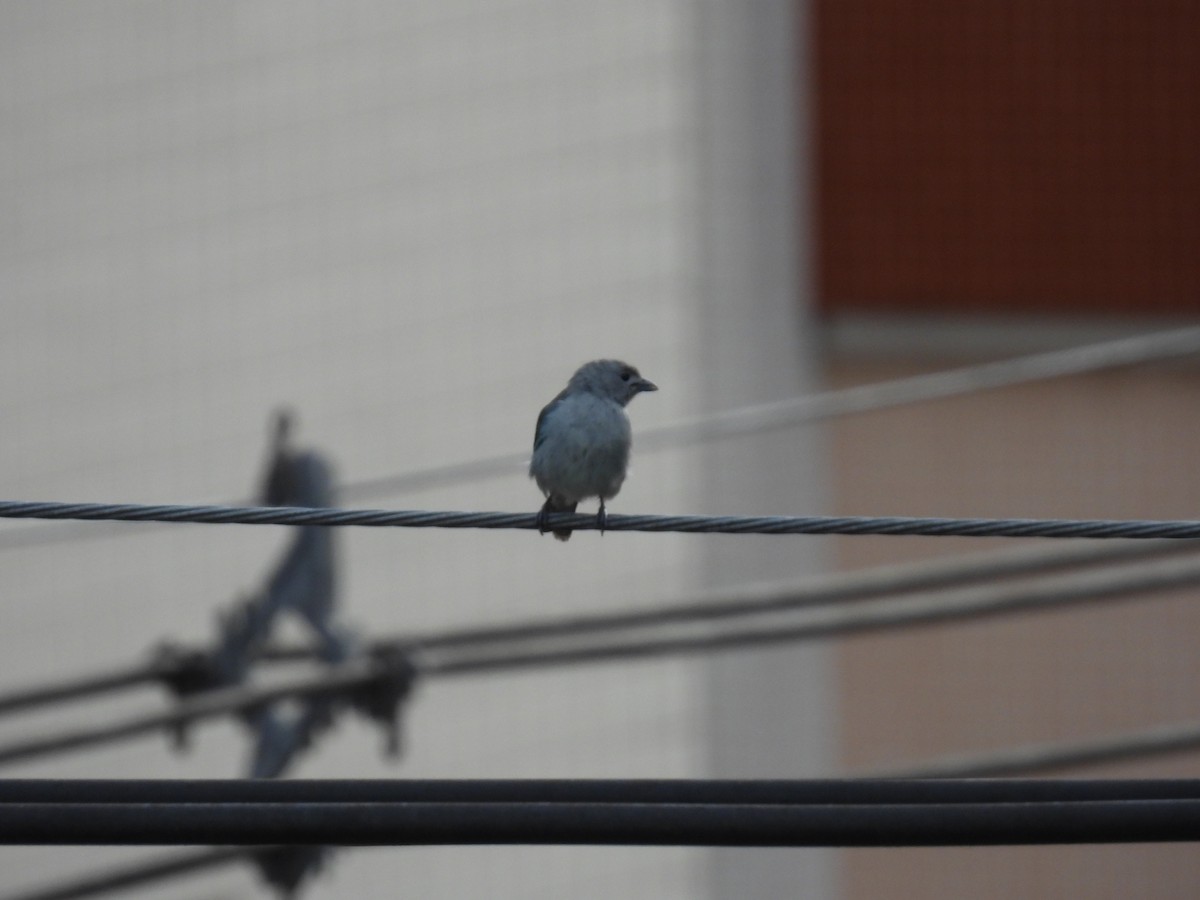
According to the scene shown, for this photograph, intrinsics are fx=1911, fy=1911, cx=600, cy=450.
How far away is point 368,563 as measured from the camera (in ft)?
38.7

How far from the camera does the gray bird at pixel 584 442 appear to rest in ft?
18.3

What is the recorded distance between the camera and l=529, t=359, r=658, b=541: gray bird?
5574 millimetres

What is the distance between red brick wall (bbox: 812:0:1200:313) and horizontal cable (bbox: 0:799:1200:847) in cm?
795

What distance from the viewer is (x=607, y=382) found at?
5.79 metres

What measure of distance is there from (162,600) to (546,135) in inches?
148

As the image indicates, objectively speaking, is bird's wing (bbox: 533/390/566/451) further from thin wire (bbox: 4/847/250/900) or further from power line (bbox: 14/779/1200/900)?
thin wire (bbox: 4/847/250/900)

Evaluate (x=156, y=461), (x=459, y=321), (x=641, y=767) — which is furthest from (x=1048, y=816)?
(x=156, y=461)

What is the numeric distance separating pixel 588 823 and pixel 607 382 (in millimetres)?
2035

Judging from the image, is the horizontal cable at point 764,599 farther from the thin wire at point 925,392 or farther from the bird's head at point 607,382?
the bird's head at point 607,382

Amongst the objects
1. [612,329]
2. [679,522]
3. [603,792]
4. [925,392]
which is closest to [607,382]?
[679,522]

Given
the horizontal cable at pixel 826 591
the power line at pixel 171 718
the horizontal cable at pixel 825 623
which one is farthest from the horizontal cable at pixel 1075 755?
the power line at pixel 171 718

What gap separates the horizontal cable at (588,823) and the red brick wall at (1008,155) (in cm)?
795

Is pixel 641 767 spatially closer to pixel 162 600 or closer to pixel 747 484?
pixel 747 484

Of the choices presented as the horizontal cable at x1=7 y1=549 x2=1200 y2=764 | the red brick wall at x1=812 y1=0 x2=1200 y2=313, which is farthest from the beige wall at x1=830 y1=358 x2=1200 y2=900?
the horizontal cable at x1=7 y1=549 x2=1200 y2=764
